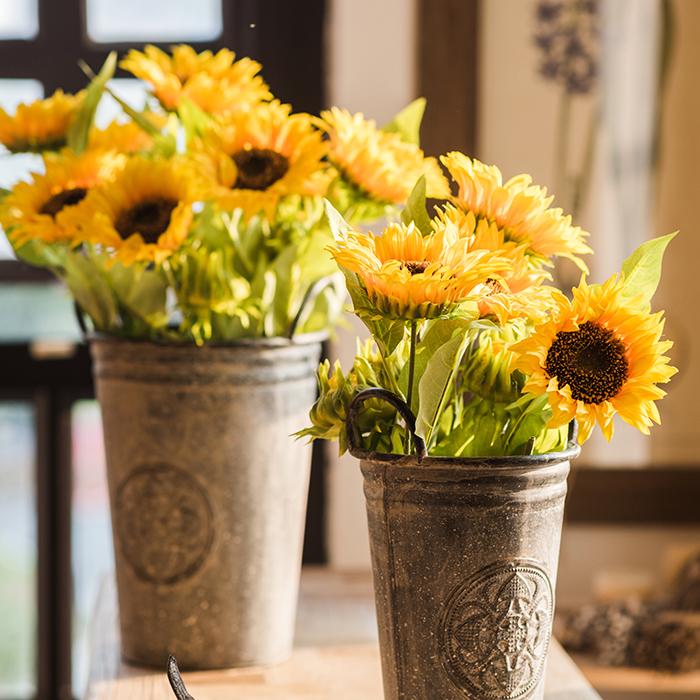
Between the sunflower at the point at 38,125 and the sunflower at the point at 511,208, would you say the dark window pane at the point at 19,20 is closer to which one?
the sunflower at the point at 38,125

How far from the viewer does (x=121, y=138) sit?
0.81 metres

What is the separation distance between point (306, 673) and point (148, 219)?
319 millimetres

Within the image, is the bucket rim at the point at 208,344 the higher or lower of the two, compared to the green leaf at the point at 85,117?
lower

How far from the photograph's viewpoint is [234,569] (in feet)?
2.46

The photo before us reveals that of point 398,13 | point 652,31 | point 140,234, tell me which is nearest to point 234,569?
point 140,234

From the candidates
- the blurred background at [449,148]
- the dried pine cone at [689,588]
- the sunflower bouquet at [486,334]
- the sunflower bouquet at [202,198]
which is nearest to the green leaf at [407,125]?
the sunflower bouquet at [202,198]

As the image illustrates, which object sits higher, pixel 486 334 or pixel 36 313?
pixel 486 334

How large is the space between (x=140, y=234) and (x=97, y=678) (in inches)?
11.6

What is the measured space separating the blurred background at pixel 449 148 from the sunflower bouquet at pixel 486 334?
1.01m

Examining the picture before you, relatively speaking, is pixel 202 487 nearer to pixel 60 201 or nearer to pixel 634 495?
pixel 60 201

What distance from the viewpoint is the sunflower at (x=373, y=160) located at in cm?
69

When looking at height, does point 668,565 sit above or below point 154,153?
below

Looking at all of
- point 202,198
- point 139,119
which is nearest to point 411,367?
point 202,198

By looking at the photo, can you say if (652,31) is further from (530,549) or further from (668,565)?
(530,549)
